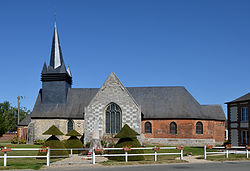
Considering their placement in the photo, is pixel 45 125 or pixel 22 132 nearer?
pixel 45 125

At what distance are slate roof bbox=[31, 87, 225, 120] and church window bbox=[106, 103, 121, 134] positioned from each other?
6037 millimetres

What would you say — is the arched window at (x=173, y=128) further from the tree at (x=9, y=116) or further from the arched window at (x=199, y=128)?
the tree at (x=9, y=116)

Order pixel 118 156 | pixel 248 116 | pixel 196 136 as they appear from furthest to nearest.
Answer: pixel 196 136, pixel 248 116, pixel 118 156

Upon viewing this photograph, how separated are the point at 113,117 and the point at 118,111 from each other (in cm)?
99

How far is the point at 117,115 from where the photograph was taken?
126 feet

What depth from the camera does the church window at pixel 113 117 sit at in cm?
3834

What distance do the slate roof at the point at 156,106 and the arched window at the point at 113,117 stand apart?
6031 millimetres

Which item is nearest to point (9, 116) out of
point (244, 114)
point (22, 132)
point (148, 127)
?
point (22, 132)

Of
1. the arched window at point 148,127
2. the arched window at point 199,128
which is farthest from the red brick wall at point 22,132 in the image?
the arched window at point 199,128

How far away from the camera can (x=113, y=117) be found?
1515 inches

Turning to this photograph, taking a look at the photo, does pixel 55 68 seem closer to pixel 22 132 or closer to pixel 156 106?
pixel 22 132

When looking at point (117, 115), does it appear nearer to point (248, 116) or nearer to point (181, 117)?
point (181, 117)

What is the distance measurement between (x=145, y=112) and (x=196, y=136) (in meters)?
7.73

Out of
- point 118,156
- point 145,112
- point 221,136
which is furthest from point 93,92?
point 118,156
